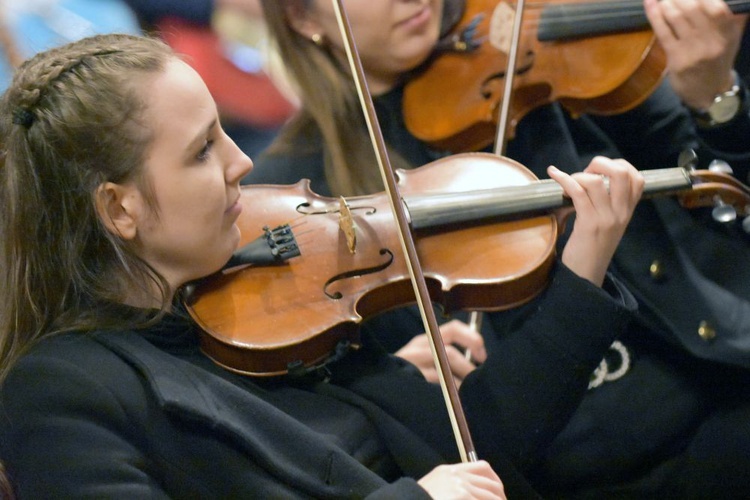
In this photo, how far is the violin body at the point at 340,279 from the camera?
3.09 ft

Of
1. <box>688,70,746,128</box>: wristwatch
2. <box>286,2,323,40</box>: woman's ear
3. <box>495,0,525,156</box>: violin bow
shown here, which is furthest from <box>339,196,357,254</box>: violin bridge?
<box>688,70,746,128</box>: wristwatch

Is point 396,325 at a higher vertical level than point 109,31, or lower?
lower

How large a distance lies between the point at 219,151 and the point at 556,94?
554mm

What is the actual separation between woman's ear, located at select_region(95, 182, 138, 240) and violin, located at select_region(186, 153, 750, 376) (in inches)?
4.2

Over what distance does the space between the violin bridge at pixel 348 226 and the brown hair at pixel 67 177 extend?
218 millimetres

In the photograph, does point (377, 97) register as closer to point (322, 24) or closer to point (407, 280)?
point (322, 24)

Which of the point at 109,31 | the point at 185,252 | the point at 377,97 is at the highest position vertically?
the point at 109,31

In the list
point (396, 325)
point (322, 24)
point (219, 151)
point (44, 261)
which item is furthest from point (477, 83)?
point (44, 261)

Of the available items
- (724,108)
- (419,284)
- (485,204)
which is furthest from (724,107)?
(419,284)

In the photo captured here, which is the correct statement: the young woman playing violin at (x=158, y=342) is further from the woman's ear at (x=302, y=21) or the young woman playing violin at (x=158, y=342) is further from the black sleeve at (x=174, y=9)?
the black sleeve at (x=174, y=9)

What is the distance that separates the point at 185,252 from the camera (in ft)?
3.09

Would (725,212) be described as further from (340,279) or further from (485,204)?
(340,279)

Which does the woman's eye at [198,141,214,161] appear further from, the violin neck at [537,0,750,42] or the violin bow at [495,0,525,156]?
A: the violin neck at [537,0,750,42]

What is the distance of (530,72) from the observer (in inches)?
49.8
